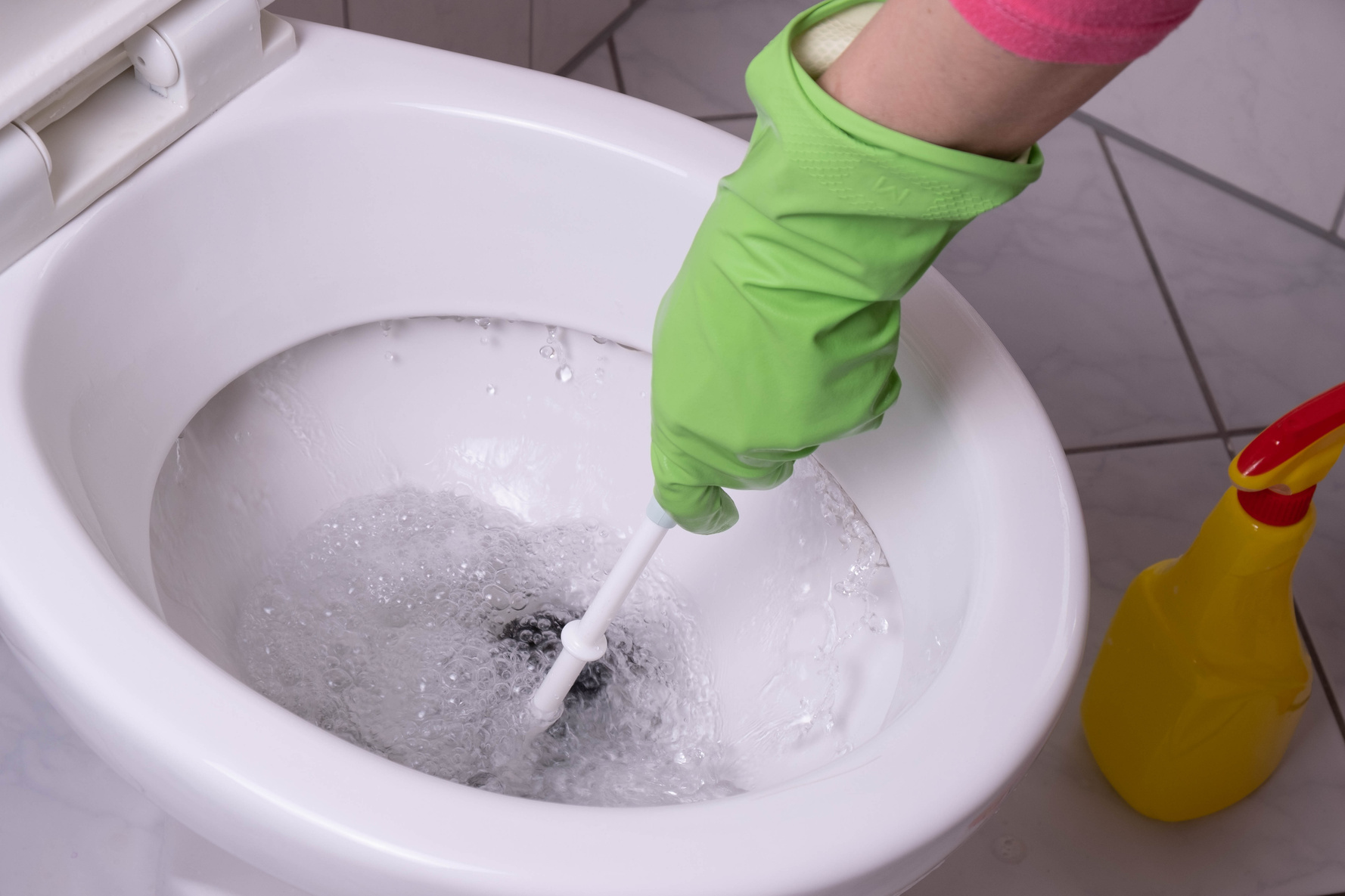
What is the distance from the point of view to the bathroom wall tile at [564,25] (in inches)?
47.1

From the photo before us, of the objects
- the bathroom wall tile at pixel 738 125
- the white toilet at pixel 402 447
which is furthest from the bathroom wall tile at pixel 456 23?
the white toilet at pixel 402 447

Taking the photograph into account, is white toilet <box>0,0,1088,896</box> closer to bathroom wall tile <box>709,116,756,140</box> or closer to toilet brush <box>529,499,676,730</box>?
toilet brush <box>529,499,676,730</box>

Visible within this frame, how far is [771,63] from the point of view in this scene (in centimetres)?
38

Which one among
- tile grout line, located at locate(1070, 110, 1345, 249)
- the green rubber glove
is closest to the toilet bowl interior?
the green rubber glove

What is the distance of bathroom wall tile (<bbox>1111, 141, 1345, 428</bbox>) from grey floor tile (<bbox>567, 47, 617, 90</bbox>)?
56cm

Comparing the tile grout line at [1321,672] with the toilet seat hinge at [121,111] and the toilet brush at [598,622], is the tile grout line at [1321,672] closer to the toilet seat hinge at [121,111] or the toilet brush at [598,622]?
the toilet brush at [598,622]

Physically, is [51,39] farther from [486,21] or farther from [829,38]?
[486,21]

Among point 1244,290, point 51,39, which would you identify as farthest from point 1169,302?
point 51,39

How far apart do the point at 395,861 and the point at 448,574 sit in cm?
32

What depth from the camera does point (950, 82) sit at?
1.10ft

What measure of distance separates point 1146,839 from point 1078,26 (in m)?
0.71

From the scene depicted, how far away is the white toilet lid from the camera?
452mm

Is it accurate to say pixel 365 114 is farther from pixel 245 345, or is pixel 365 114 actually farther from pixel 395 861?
pixel 395 861

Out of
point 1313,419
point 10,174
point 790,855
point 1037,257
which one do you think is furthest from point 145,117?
point 1037,257
